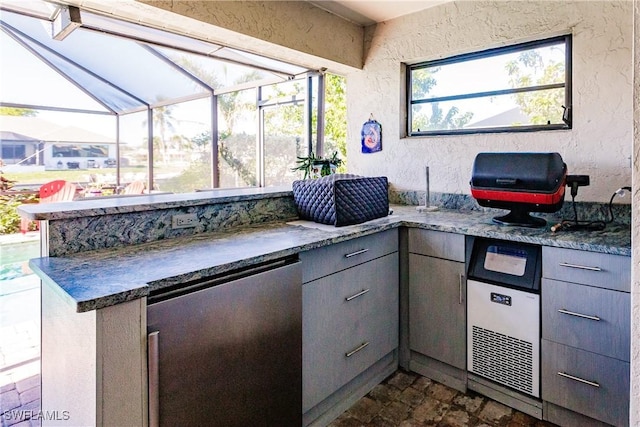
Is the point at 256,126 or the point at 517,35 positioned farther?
the point at 256,126

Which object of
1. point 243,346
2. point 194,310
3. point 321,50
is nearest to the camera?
point 194,310

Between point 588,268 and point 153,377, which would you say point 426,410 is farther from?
point 153,377

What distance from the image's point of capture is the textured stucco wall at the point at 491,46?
2.02 meters

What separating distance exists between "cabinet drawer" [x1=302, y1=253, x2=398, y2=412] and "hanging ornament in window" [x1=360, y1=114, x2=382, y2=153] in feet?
3.83

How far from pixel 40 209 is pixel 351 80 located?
8.06 feet

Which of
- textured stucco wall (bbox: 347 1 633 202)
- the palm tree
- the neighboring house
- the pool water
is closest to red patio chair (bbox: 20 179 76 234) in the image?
the pool water

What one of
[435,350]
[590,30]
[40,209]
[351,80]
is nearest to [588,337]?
[435,350]

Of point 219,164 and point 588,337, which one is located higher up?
point 219,164

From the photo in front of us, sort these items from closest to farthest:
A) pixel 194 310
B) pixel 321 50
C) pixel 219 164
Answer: pixel 194 310, pixel 321 50, pixel 219 164

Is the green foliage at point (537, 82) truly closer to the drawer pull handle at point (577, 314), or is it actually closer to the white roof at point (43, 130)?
the drawer pull handle at point (577, 314)

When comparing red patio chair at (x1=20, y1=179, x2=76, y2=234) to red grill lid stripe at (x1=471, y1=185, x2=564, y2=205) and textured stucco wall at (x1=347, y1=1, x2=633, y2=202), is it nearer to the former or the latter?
textured stucco wall at (x1=347, y1=1, x2=633, y2=202)

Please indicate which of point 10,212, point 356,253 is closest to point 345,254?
point 356,253

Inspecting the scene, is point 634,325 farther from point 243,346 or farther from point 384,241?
point 384,241

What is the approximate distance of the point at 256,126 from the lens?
4.81m
